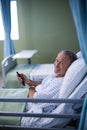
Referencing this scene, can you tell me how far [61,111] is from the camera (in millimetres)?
2004

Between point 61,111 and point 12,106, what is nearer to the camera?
point 61,111

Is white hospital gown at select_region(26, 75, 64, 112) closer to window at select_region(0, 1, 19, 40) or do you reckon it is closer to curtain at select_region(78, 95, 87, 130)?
curtain at select_region(78, 95, 87, 130)

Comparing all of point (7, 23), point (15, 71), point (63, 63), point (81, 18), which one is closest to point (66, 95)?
point (63, 63)

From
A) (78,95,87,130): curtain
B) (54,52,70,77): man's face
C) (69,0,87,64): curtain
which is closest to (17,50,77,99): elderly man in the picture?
(54,52,70,77): man's face

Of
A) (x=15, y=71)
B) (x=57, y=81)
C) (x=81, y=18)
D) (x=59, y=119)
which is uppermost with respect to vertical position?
(x=81, y=18)

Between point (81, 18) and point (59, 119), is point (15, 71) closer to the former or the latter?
point (59, 119)

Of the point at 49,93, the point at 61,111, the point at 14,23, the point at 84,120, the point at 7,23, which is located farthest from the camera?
the point at 14,23

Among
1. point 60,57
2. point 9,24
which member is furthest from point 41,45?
point 60,57

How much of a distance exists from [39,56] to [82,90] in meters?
3.49

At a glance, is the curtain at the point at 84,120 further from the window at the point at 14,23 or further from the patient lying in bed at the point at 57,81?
the window at the point at 14,23

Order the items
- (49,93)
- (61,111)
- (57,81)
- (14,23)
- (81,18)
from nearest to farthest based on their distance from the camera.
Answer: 1. (81,18)
2. (61,111)
3. (49,93)
4. (57,81)
5. (14,23)

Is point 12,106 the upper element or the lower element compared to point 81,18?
lower

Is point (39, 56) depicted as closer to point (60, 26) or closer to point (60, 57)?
point (60, 26)

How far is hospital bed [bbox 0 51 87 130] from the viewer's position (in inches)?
75.3
